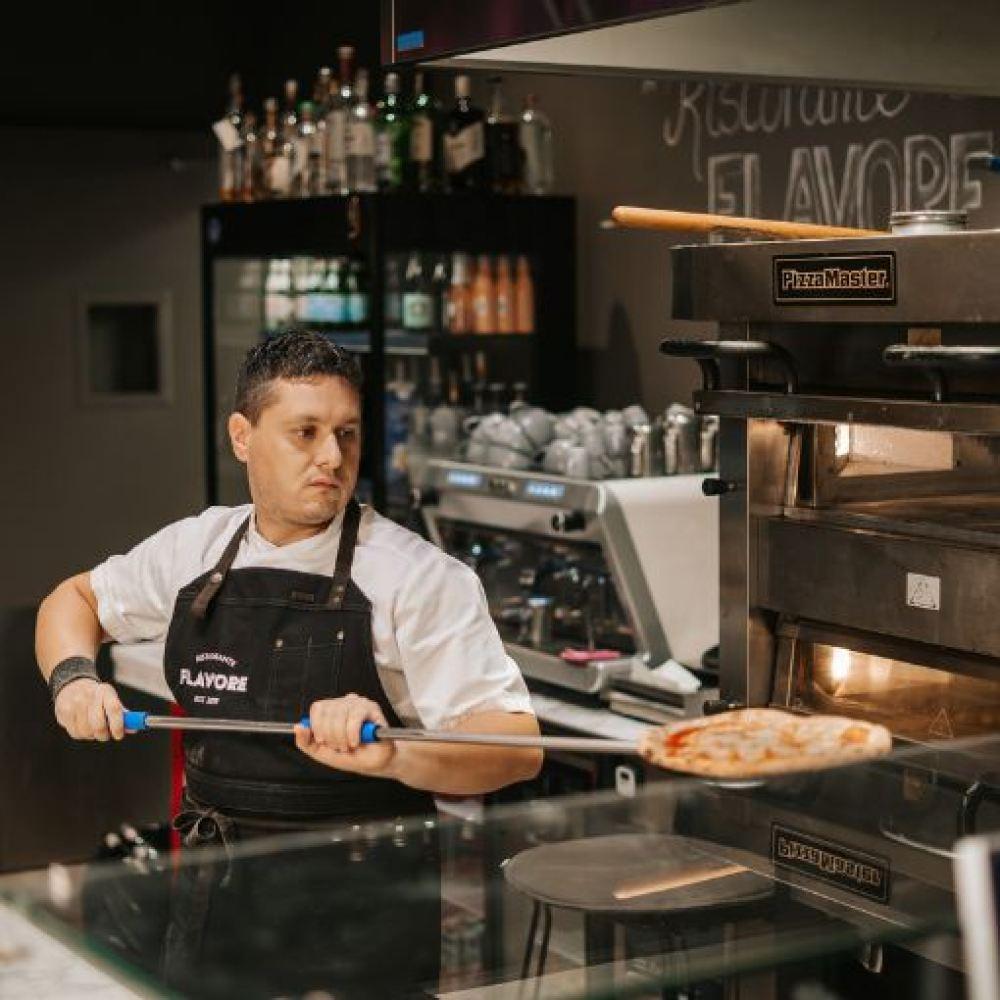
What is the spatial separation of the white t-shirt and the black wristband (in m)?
0.17

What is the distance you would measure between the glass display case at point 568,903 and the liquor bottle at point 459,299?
2857 millimetres

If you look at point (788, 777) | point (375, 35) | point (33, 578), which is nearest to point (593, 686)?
point (788, 777)

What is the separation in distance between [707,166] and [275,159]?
141cm

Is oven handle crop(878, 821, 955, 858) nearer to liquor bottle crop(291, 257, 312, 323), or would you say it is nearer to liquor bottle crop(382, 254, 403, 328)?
liquor bottle crop(382, 254, 403, 328)

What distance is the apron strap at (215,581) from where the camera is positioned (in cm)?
248

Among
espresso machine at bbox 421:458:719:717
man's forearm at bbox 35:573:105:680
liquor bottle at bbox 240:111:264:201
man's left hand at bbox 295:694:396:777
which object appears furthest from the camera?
liquor bottle at bbox 240:111:264:201

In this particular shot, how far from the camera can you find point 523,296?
5.05 m

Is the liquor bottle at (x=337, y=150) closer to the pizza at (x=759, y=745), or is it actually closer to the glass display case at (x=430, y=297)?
the glass display case at (x=430, y=297)

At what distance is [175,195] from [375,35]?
160 cm

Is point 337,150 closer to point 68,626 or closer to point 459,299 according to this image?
point 459,299

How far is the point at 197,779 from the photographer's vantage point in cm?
248

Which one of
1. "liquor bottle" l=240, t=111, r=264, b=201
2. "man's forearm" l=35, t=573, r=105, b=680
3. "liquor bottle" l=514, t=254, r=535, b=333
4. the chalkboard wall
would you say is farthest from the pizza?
"liquor bottle" l=240, t=111, r=264, b=201

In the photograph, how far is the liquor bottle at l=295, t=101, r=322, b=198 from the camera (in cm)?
521

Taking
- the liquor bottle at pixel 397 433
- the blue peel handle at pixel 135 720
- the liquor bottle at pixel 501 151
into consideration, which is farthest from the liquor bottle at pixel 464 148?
the blue peel handle at pixel 135 720
